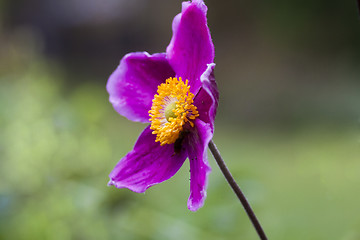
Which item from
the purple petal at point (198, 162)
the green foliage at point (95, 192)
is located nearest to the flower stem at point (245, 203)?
the purple petal at point (198, 162)

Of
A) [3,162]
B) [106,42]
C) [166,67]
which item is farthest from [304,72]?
[166,67]

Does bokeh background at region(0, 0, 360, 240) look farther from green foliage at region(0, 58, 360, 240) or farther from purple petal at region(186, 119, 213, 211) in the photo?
purple petal at region(186, 119, 213, 211)

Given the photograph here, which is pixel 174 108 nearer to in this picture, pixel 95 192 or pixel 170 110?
pixel 170 110

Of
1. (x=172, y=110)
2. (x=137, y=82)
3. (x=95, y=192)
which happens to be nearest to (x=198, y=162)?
(x=172, y=110)

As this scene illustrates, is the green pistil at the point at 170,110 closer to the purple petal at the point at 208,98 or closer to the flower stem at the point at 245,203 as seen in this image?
the purple petal at the point at 208,98

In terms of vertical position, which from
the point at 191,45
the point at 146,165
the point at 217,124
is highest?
the point at 217,124

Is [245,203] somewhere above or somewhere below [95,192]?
below

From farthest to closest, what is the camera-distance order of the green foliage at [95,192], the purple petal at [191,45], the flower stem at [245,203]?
the green foliage at [95,192] → the purple petal at [191,45] → the flower stem at [245,203]

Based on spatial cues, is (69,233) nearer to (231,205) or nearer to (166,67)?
(231,205)
